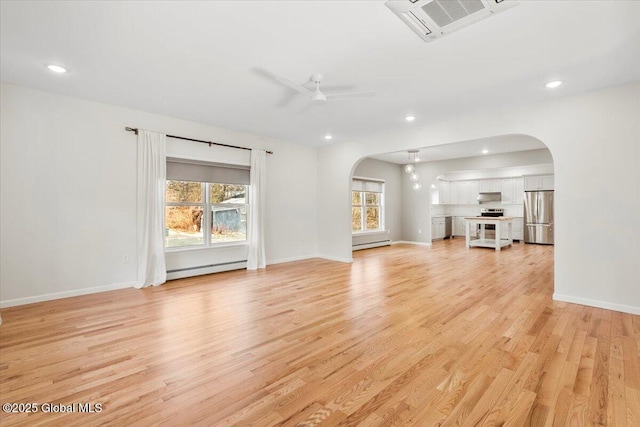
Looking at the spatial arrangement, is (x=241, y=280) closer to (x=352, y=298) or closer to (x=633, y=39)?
(x=352, y=298)

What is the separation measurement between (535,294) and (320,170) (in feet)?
15.5

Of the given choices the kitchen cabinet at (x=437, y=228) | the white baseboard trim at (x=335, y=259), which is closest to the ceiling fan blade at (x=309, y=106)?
the white baseboard trim at (x=335, y=259)

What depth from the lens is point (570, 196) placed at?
3.71 m

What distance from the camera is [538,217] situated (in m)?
8.94

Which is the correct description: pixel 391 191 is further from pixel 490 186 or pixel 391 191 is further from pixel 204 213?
pixel 204 213

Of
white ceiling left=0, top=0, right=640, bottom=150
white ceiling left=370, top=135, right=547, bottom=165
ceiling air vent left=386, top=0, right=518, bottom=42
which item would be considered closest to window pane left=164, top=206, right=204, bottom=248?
white ceiling left=0, top=0, right=640, bottom=150

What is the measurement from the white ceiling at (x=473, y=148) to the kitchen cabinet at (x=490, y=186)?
2.13 metres

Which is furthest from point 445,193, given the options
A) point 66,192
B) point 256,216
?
point 66,192

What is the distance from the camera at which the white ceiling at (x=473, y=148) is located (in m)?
6.45

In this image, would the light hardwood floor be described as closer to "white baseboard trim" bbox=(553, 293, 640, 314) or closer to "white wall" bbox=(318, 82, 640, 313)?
"white baseboard trim" bbox=(553, 293, 640, 314)

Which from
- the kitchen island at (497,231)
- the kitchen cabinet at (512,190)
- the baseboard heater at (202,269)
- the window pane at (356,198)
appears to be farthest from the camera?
the kitchen cabinet at (512,190)

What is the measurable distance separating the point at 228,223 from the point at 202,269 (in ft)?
3.27

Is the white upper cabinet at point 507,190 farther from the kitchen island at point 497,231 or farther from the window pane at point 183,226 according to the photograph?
the window pane at point 183,226

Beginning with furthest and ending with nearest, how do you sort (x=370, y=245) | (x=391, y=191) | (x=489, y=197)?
(x=489, y=197), (x=391, y=191), (x=370, y=245)
